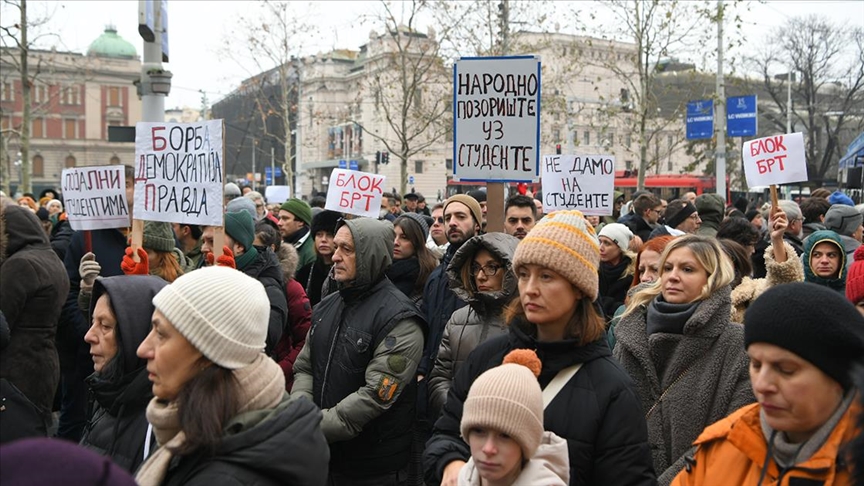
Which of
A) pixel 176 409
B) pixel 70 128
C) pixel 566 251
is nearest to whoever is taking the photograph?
pixel 176 409

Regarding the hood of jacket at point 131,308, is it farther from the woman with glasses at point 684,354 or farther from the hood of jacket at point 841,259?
the hood of jacket at point 841,259

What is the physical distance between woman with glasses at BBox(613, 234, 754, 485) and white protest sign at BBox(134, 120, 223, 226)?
2.90 meters

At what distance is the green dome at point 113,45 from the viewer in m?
103

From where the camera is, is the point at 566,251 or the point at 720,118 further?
the point at 720,118

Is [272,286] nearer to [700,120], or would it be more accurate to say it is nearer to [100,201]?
[100,201]

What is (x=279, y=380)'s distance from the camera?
2.78m

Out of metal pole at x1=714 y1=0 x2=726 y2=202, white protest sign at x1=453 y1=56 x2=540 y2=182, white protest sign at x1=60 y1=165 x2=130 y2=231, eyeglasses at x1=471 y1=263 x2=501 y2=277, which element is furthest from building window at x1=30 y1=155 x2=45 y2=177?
eyeglasses at x1=471 y1=263 x2=501 y2=277

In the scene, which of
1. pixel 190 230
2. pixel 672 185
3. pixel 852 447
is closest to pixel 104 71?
pixel 672 185

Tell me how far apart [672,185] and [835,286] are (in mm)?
40274

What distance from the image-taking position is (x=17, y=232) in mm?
5203

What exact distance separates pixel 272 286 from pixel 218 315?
307 cm

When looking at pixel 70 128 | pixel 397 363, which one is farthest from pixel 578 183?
pixel 70 128

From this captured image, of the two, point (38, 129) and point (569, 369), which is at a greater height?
point (38, 129)

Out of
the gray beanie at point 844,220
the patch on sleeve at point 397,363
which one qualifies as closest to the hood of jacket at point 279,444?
the patch on sleeve at point 397,363
